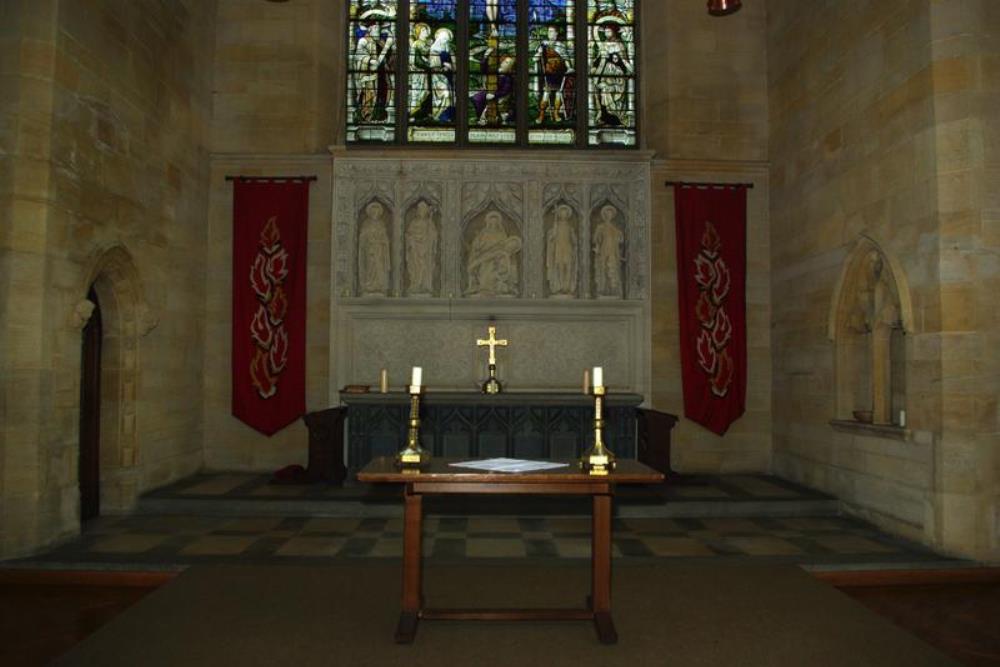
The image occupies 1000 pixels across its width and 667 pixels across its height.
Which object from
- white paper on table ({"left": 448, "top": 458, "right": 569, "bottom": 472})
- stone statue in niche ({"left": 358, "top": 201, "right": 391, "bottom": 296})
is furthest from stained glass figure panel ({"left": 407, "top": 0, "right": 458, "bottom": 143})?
white paper on table ({"left": 448, "top": 458, "right": 569, "bottom": 472})

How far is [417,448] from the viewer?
428 centimetres

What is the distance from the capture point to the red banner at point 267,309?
918 cm

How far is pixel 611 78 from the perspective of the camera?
10.1 meters

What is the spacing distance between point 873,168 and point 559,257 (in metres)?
3.58

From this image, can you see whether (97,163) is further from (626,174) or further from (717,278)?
(717,278)

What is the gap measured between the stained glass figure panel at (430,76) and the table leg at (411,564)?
671 cm

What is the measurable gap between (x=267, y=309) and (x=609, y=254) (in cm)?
400

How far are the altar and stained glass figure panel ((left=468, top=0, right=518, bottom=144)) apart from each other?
11.9ft

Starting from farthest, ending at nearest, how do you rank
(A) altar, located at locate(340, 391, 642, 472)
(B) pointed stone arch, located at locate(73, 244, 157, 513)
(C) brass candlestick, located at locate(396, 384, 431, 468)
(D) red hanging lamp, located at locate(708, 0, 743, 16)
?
(A) altar, located at locate(340, 391, 642, 472) → (B) pointed stone arch, located at locate(73, 244, 157, 513) → (D) red hanging lamp, located at locate(708, 0, 743, 16) → (C) brass candlestick, located at locate(396, 384, 431, 468)

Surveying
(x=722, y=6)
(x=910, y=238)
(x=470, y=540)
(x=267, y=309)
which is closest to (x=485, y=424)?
(x=470, y=540)

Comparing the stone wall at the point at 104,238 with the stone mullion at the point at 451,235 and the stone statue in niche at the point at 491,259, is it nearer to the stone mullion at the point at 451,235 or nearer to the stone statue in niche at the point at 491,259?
the stone mullion at the point at 451,235

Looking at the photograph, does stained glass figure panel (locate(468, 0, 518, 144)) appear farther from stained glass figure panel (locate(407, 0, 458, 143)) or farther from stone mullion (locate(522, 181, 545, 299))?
stone mullion (locate(522, 181, 545, 299))

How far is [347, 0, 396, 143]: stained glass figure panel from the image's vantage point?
32.6ft

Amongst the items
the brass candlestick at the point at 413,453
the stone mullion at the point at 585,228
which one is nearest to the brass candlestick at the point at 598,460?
the brass candlestick at the point at 413,453
